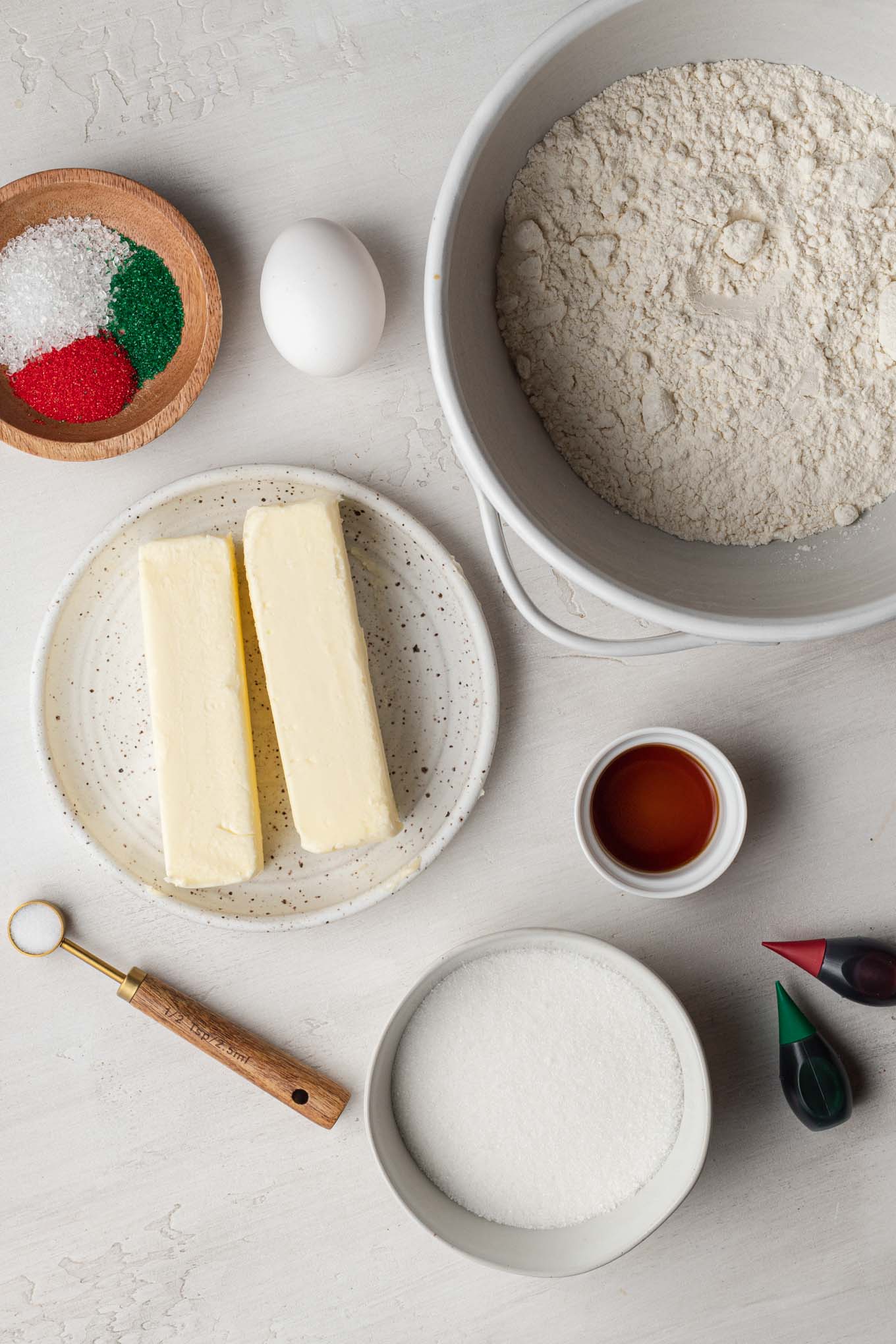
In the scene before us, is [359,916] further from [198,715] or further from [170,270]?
[170,270]

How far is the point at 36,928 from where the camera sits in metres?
0.76

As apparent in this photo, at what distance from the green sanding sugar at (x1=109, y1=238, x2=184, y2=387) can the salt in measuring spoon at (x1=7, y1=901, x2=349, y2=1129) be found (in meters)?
0.47

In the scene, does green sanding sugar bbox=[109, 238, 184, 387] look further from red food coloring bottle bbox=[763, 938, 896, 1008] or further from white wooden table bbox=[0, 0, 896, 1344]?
red food coloring bottle bbox=[763, 938, 896, 1008]

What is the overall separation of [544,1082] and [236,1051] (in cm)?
25

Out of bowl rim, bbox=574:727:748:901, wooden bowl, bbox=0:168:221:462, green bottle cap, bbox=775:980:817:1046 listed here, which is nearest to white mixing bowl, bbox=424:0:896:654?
bowl rim, bbox=574:727:748:901

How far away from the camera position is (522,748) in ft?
2.49

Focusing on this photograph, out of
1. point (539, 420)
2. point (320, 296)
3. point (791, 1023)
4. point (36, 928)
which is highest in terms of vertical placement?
point (320, 296)

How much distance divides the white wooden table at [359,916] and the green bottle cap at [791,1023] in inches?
1.0

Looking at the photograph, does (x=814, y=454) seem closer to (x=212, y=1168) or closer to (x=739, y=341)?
(x=739, y=341)

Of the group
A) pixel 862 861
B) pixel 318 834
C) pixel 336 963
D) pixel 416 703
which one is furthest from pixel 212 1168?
pixel 862 861

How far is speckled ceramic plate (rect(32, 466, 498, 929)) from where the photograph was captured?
74 cm

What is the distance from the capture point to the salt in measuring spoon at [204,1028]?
74 centimetres

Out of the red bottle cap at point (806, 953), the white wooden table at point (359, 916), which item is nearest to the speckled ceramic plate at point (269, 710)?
the white wooden table at point (359, 916)

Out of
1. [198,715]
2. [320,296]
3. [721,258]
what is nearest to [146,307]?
[320,296]
